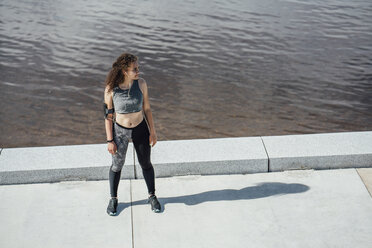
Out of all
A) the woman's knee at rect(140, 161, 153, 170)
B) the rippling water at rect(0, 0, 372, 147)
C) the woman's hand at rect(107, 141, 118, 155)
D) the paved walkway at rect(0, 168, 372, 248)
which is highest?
the woman's hand at rect(107, 141, 118, 155)

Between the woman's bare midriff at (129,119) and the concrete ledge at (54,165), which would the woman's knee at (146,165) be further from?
the concrete ledge at (54,165)

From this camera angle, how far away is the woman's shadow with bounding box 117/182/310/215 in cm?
526

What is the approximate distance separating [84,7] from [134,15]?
205 centimetres

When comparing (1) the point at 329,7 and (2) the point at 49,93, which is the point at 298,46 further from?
(2) the point at 49,93

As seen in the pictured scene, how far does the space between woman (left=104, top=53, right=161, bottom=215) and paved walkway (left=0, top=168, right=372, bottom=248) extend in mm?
300

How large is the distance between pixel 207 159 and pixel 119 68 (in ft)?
5.89

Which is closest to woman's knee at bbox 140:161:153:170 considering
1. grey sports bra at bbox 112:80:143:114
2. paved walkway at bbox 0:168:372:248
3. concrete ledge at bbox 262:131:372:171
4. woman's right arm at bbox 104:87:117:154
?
woman's right arm at bbox 104:87:117:154

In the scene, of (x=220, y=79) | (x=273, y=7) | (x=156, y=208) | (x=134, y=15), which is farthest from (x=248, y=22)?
(x=156, y=208)

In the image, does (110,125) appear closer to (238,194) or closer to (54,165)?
(54,165)

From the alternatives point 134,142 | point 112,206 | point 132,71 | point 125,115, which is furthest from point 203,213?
Result: point 132,71

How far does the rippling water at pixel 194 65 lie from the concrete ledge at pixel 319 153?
2020mm

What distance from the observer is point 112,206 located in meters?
5.02

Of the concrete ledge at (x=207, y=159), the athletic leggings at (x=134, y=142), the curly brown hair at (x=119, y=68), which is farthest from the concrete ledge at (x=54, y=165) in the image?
the curly brown hair at (x=119, y=68)

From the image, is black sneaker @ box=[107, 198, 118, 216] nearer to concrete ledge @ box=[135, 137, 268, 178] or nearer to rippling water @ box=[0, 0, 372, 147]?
concrete ledge @ box=[135, 137, 268, 178]
